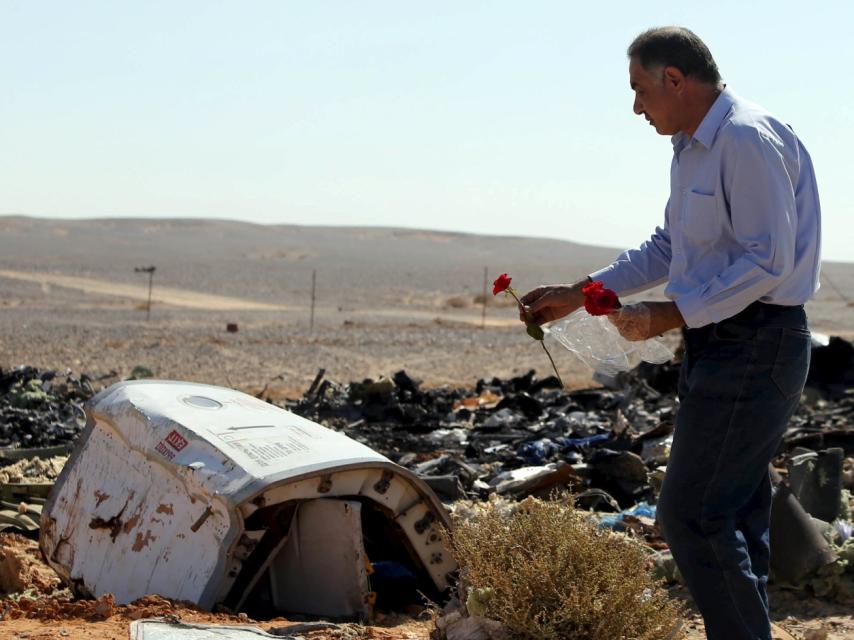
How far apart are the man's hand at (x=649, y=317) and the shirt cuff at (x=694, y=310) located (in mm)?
40

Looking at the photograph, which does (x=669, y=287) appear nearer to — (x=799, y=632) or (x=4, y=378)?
(x=799, y=632)

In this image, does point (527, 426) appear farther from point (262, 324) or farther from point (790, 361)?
point (262, 324)

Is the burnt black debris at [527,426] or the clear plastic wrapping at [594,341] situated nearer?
the clear plastic wrapping at [594,341]

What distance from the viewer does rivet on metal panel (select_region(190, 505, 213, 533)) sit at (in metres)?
4.68

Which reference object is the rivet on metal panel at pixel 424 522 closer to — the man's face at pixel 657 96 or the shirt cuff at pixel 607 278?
the shirt cuff at pixel 607 278

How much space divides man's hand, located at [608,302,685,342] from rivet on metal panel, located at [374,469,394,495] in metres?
1.81

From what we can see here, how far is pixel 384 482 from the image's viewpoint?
5016 millimetres

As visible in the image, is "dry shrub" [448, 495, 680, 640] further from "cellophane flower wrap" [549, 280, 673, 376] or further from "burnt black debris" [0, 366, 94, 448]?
"burnt black debris" [0, 366, 94, 448]

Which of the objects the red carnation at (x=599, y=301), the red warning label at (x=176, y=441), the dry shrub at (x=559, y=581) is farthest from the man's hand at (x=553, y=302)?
the red warning label at (x=176, y=441)

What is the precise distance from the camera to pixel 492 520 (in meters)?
4.26

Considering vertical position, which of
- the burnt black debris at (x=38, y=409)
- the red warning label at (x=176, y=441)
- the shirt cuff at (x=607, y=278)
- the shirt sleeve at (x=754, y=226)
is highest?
the shirt sleeve at (x=754, y=226)

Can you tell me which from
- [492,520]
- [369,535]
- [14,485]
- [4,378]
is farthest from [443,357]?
[492,520]

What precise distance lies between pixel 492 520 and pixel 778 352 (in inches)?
51.4

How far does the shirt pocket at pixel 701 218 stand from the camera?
11.2 ft
